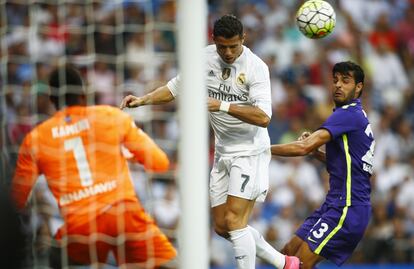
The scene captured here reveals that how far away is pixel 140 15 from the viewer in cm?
970

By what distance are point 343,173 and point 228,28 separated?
52.1 inches

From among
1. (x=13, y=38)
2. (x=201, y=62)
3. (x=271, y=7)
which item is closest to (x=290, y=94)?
(x=271, y=7)

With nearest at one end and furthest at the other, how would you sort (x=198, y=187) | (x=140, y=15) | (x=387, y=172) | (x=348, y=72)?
(x=198, y=187) < (x=348, y=72) < (x=140, y=15) < (x=387, y=172)

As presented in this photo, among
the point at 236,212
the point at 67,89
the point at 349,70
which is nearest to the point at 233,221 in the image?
the point at 236,212

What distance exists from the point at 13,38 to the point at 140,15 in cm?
163

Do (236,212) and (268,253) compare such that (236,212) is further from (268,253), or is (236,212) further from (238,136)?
(238,136)

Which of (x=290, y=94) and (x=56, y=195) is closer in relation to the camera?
(x=56, y=195)

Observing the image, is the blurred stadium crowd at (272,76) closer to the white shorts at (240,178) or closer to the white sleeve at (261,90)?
the white shorts at (240,178)

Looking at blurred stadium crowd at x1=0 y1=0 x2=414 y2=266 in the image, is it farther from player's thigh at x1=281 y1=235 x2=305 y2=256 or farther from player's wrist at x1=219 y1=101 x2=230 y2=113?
player's wrist at x1=219 y1=101 x2=230 y2=113

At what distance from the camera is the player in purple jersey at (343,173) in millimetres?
5523

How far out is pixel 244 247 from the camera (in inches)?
217

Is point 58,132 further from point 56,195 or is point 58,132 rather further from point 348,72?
point 348,72

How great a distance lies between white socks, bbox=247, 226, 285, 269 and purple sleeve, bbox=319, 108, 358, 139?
0.93 m

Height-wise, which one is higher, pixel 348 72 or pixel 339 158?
pixel 348 72
